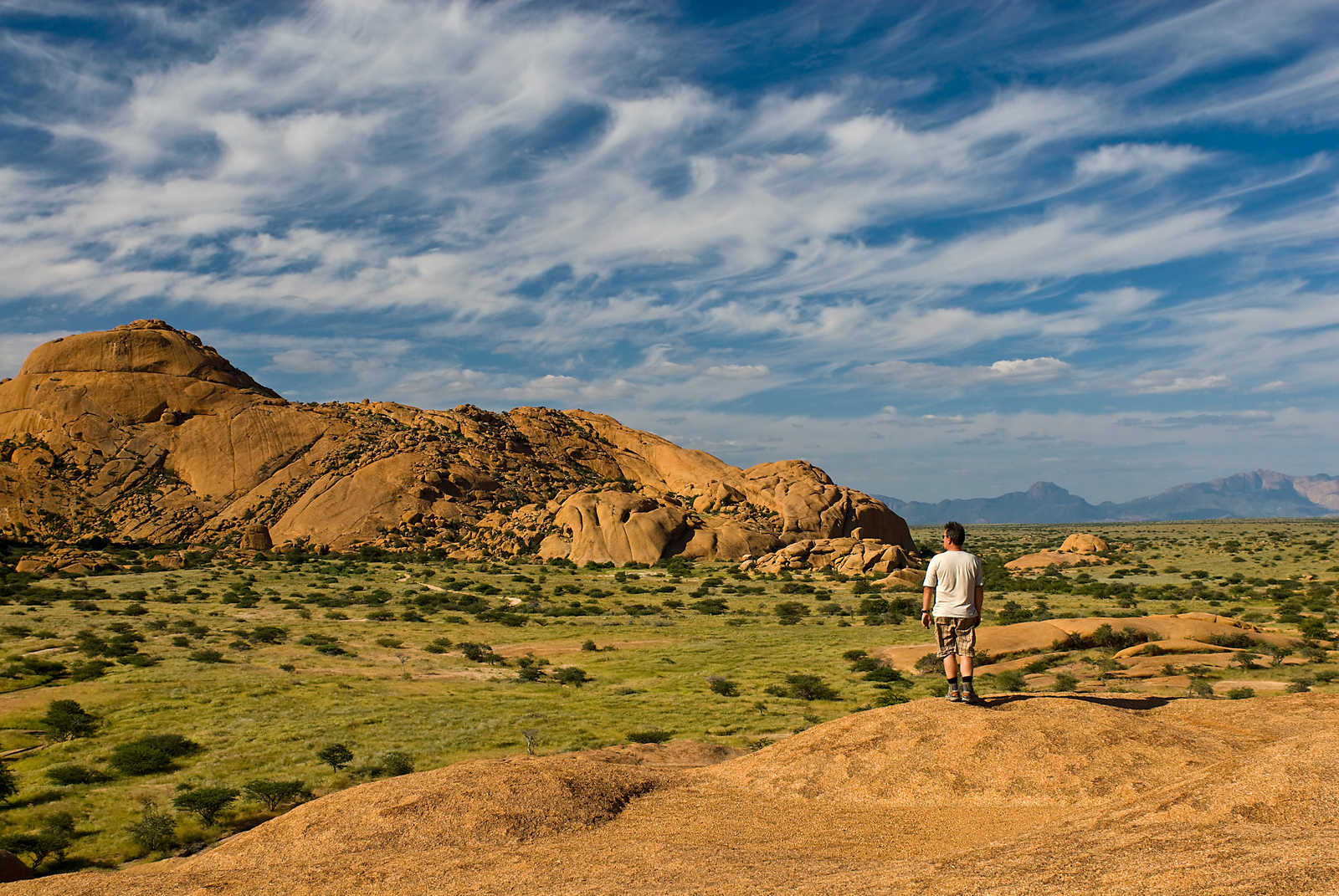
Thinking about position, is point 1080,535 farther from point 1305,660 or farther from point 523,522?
point 1305,660

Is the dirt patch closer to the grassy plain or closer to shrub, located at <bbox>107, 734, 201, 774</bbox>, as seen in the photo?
the grassy plain

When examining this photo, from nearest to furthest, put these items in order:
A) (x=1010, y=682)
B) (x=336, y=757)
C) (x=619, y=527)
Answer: (x=336, y=757)
(x=1010, y=682)
(x=619, y=527)

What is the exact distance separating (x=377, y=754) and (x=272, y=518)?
219 ft

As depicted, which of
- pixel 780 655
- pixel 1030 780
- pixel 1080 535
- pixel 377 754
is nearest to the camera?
pixel 1030 780

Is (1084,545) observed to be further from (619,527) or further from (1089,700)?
(1089,700)

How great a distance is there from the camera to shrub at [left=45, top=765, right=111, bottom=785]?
16.5 metres

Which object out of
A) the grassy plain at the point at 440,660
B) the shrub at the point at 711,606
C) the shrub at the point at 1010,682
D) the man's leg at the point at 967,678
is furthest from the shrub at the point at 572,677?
the man's leg at the point at 967,678

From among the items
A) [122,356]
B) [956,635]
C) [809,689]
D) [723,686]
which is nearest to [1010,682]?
[809,689]

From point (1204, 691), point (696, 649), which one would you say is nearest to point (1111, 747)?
point (1204, 691)

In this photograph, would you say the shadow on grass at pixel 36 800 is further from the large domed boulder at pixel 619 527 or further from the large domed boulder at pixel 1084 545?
the large domed boulder at pixel 1084 545

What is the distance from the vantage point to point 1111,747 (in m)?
9.66

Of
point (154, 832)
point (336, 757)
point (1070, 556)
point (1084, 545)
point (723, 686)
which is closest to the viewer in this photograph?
point (154, 832)

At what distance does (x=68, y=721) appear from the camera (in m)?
19.8

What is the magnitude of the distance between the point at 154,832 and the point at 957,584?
13.7 meters
